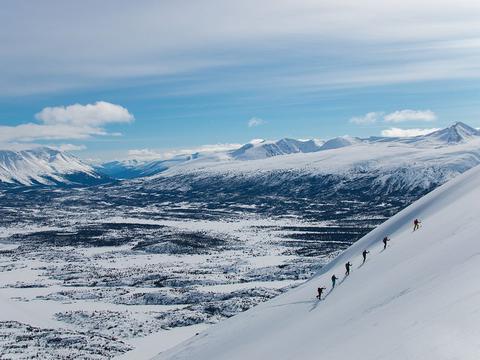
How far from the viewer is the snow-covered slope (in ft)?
56.3

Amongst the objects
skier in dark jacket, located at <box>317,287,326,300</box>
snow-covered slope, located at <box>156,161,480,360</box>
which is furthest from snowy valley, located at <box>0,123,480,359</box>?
skier in dark jacket, located at <box>317,287,326,300</box>

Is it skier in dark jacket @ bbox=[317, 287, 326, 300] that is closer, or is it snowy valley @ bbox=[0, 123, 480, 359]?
skier in dark jacket @ bbox=[317, 287, 326, 300]

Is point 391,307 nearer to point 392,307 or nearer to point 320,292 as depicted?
point 392,307

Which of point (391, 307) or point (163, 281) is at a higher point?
point (391, 307)

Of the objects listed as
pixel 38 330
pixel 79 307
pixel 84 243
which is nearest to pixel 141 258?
pixel 84 243

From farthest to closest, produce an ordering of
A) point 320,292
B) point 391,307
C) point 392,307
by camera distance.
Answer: point 320,292
point 391,307
point 392,307

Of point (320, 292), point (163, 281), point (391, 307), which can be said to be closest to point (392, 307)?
point (391, 307)

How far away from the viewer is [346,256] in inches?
1821

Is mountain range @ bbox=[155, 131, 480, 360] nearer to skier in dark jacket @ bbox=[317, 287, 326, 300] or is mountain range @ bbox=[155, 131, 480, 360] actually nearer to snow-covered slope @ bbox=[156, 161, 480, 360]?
snow-covered slope @ bbox=[156, 161, 480, 360]

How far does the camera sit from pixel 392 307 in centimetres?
2314

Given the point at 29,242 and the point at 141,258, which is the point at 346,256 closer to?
the point at 141,258

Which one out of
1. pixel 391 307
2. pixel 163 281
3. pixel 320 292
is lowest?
pixel 163 281

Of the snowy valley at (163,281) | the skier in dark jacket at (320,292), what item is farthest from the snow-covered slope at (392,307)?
the skier in dark jacket at (320,292)

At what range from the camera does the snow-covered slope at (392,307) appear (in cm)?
1716
